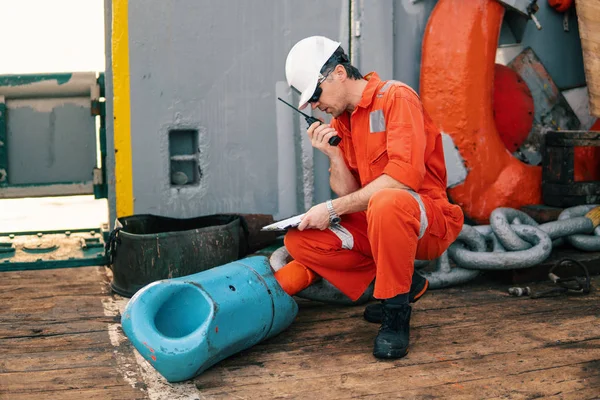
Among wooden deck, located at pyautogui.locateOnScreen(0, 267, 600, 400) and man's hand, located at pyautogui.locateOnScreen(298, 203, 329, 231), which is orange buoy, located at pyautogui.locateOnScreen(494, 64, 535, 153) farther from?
man's hand, located at pyautogui.locateOnScreen(298, 203, 329, 231)

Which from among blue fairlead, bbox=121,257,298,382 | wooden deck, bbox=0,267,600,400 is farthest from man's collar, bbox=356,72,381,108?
wooden deck, bbox=0,267,600,400

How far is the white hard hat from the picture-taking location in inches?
111

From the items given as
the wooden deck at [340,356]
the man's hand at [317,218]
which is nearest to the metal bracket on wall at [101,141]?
the wooden deck at [340,356]

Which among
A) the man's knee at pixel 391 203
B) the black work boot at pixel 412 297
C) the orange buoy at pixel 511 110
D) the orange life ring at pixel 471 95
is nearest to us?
the man's knee at pixel 391 203

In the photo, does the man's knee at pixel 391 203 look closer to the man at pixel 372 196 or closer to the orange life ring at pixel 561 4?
the man at pixel 372 196

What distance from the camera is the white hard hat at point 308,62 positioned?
2826 millimetres

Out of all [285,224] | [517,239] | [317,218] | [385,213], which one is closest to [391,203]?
[385,213]

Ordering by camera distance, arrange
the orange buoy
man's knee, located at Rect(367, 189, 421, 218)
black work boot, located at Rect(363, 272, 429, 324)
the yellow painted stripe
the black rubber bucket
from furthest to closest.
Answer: the orange buoy
the yellow painted stripe
the black rubber bucket
black work boot, located at Rect(363, 272, 429, 324)
man's knee, located at Rect(367, 189, 421, 218)

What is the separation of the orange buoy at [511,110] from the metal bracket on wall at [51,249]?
2.43 m

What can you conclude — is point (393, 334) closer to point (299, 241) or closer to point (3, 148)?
point (299, 241)

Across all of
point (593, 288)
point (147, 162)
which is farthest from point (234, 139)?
point (593, 288)

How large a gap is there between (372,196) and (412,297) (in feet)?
1.81

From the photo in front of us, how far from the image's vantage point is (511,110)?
14.3ft

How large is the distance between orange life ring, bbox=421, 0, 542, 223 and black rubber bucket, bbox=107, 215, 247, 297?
134 centimetres
